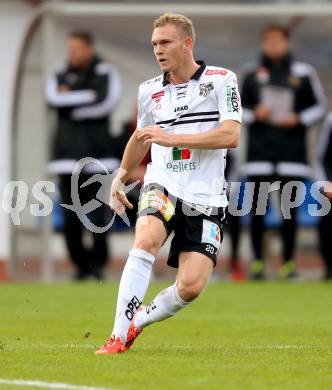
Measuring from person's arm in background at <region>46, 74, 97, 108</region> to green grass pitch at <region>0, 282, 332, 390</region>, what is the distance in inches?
96.7

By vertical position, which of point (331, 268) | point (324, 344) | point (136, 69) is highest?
point (136, 69)

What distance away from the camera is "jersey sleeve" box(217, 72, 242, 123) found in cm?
788

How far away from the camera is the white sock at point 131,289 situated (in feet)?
24.6

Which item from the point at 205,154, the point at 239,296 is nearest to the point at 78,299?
the point at 239,296

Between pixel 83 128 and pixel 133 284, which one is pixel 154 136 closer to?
pixel 133 284

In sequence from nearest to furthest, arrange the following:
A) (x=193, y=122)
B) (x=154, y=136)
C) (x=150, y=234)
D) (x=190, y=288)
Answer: (x=154, y=136), (x=150, y=234), (x=190, y=288), (x=193, y=122)

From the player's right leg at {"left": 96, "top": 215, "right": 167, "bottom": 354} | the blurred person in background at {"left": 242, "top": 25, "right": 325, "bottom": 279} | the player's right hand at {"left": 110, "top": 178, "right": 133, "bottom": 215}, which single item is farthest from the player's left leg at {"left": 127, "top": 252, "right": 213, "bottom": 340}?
the blurred person in background at {"left": 242, "top": 25, "right": 325, "bottom": 279}

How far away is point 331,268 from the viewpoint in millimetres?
16078

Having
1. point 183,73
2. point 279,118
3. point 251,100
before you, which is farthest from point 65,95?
point 183,73

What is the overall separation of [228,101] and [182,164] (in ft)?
1.61

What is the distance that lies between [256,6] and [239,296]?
201 inches

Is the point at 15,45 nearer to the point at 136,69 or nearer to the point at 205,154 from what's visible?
the point at 136,69

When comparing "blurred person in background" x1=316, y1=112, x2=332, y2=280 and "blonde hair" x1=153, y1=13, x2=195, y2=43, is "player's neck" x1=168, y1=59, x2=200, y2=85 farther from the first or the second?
"blurred person in background" x1=316, y1=112, x2=332, y2=280

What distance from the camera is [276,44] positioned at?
1522cm
